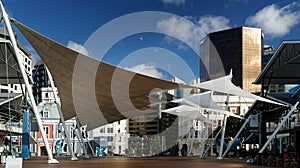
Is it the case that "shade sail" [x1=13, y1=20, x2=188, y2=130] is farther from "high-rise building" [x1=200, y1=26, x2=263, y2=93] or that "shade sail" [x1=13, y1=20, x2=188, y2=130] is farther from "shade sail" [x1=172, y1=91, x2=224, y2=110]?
"high-rise building" [x1=200, y1=26, x2=263, y2=93]

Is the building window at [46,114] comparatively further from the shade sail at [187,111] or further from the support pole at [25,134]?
the support pole at [25,134]

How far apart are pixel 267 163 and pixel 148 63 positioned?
5635 centimetres

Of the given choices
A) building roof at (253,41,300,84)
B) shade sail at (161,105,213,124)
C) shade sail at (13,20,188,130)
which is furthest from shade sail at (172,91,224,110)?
shade sail at (13,20,188,130)

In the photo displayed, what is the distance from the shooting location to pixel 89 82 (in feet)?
77.0

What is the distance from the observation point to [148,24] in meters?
50.5

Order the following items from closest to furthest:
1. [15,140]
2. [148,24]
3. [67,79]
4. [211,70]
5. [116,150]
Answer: [67,79]
[148,24]
[15,140]
[116,150]
[211,70]

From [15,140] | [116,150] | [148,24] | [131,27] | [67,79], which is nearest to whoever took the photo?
[67,79]

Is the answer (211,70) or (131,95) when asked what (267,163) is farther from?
(211,70)

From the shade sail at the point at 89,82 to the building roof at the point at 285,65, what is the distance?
891cm

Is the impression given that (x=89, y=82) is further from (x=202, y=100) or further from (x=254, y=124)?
(x=202, y=100)

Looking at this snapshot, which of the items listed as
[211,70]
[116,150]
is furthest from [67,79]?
[211,70]

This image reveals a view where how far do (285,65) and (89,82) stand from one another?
50.1 feet

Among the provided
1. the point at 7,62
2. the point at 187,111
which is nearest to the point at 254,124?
the point at 187,111

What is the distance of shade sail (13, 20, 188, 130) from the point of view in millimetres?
19703
